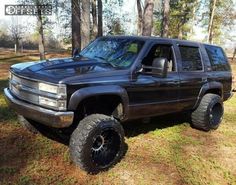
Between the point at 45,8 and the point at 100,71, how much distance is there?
14.5m

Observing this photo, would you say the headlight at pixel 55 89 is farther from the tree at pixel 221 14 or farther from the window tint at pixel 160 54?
the tree at pixel 221 14

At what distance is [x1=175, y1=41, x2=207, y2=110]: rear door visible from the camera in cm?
612

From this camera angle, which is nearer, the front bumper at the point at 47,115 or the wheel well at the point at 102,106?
the front bumper at the point at 47,115

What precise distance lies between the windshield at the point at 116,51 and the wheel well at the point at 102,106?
0.61m

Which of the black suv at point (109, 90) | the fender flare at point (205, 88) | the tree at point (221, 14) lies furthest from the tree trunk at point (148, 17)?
the tree at point (221, 14)

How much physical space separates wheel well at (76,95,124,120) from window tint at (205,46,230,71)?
2.97 m

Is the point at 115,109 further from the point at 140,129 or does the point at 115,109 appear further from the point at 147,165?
the point at 140,129

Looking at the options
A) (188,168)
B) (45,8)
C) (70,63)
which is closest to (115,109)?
(70,63)

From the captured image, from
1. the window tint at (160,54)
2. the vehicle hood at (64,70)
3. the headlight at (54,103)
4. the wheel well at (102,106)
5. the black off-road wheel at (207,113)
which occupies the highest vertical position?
the window tint at (160,54)

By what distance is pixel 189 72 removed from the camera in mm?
6281

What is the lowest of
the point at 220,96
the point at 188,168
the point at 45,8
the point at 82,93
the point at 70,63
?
the point at 188,168

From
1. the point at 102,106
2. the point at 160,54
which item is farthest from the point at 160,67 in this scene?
the point at 102,106

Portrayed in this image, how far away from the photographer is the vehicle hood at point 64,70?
4309 millimetres

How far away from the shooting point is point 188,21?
43469 mm
